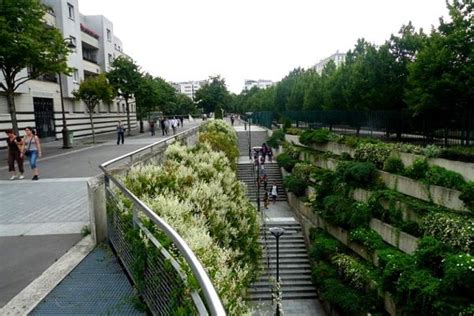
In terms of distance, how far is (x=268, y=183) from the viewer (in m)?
30.5

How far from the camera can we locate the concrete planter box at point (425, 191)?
42.7 feet

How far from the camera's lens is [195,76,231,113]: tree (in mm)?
75750

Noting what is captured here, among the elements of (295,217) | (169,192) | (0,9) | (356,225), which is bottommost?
(295,217)

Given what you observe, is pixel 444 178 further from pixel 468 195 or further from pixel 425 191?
pixel 468 195

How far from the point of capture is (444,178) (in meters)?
13.6

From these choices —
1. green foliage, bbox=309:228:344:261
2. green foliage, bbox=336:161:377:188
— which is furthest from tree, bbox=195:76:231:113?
green foliage, bbox=309:228:344:261

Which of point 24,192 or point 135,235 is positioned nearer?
point 135,235

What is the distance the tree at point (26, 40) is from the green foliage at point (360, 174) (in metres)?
16.3

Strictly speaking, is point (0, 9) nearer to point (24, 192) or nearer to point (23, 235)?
point (24, 192)

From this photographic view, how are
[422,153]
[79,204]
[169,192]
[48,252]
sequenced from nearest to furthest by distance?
[48,252] → [169,192] → [79,204] → [422,153]

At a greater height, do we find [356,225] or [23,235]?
[23,235]

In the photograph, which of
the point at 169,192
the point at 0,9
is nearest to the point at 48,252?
the point at 169,192

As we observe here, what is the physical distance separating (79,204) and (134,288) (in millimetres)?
5986

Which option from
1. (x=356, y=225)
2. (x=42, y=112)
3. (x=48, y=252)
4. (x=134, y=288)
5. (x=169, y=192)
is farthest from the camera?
(x=42, y=112)
